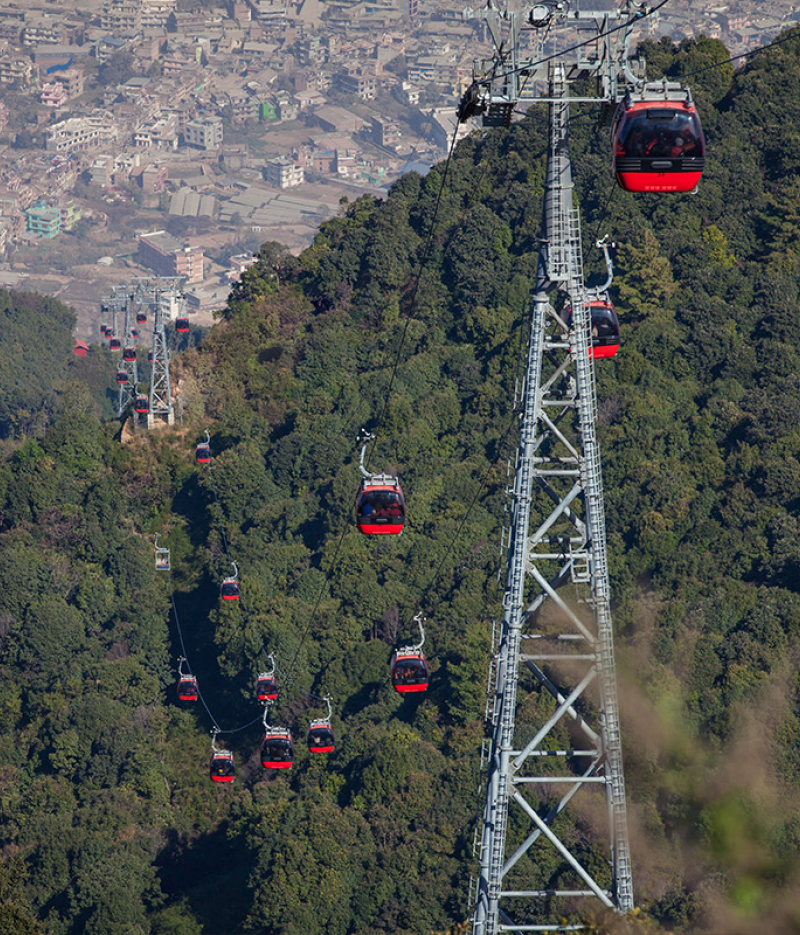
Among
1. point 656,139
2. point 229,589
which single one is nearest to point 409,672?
point 656,139

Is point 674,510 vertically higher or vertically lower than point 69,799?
higher

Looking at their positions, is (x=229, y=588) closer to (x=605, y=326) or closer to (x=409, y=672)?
(x=409, y=672)

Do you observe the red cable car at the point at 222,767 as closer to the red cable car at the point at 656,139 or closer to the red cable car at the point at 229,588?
the red cable car at the point at 229,588

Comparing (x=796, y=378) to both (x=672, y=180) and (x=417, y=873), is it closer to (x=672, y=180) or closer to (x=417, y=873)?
(x=417, y=873)

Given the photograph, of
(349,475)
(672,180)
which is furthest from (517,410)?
(349,475)

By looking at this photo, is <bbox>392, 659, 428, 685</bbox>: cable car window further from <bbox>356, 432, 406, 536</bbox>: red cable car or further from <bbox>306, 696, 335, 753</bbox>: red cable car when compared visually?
<bbox>306, 696, 335, 753</bbox>: red cable car

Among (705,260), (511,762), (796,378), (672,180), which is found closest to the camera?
(672,180)

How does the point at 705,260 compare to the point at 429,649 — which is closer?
the point at 429,649
